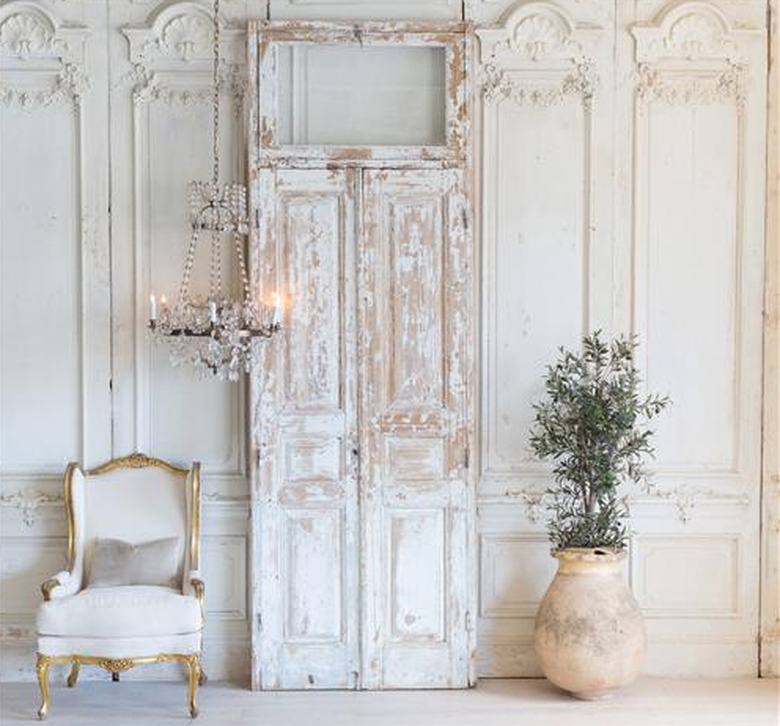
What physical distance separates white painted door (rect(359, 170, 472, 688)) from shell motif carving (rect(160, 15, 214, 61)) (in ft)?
4.23

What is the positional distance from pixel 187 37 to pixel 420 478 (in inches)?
92.3

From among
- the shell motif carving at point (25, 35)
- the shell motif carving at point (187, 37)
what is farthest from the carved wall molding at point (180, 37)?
the shell motif carving at point (25, 35)

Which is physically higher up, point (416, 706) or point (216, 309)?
point (216, 309)

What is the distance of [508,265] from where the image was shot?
5.50 meters

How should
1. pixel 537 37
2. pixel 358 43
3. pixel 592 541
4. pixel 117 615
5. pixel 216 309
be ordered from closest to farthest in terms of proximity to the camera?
1. pixel 117 615
2. pixel 216 309
3. pixel 592 541
4. pixel 358 43
5. pixel 537 37

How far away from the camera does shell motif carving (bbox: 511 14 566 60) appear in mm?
5438

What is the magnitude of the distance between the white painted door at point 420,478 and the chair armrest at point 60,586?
4.36 ft

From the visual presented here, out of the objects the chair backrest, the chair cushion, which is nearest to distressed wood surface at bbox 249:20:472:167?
the chair backrest

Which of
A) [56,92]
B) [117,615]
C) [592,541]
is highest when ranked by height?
[56,92]


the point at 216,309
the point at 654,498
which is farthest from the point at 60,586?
the point at 654,498

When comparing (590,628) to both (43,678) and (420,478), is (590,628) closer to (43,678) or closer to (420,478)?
(420,478)

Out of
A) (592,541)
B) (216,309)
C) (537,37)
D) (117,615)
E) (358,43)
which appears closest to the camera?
(117,615)

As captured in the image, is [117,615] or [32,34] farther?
[32,34]

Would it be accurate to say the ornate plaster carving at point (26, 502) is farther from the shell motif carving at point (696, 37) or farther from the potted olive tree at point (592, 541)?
the shell motif carving at point (696, 37)
